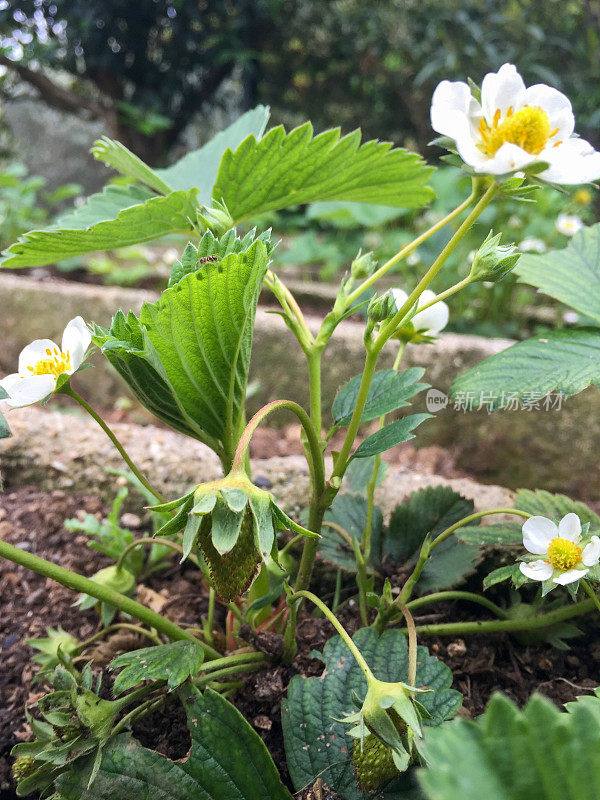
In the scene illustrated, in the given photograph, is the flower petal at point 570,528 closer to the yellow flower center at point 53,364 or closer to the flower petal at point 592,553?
the flower petal at point 592,553

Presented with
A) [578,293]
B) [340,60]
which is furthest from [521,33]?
[578,293]

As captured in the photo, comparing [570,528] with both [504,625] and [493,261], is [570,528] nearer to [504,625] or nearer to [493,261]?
[504,625]

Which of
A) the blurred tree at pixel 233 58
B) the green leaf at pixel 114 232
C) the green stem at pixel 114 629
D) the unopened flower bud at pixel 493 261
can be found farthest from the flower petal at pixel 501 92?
the blurred tree at pixel 233 58

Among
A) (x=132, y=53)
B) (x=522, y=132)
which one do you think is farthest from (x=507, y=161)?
(x=132, y=53)

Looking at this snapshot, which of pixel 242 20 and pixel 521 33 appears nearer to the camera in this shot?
pixel 521 33

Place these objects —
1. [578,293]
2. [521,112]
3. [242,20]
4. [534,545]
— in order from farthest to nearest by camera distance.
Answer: [242,20] < [578,293] < [534,545] < [521,112]

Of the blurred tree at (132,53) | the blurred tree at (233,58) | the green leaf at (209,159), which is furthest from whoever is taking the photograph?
the blurred tree at (132,53)

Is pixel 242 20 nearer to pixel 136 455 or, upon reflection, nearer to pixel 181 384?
pixel 136 455
